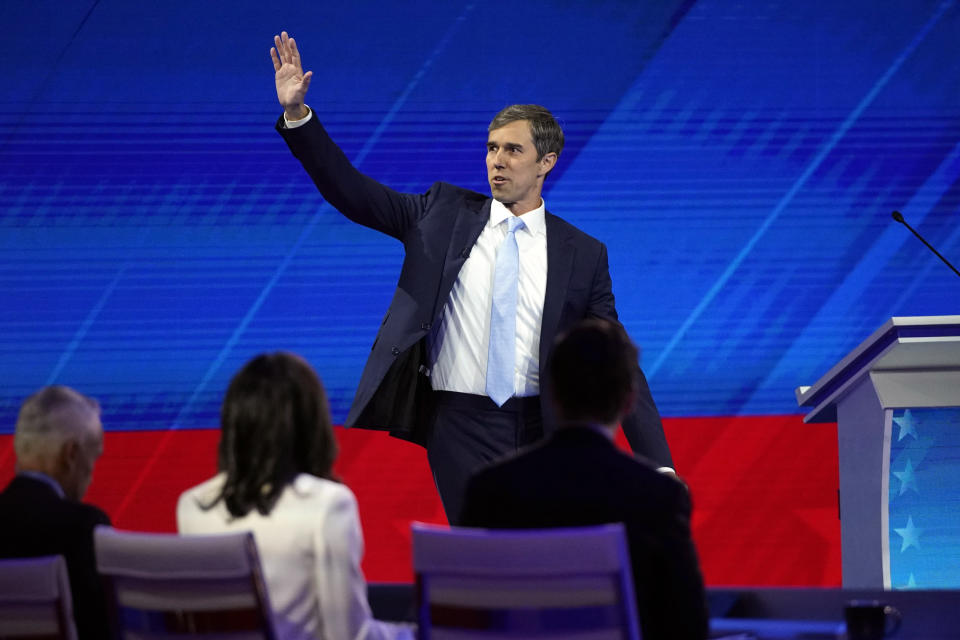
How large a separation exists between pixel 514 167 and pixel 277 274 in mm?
1996

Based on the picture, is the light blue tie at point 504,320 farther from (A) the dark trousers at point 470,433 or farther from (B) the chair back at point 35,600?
(B) the chair back at point 35,600

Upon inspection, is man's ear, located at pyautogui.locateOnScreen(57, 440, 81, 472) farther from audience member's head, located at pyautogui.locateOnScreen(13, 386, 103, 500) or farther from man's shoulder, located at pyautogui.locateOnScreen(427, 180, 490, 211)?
man's shoulder, located at pyautogui.locateOnScreen(427, 180, 490, 211)

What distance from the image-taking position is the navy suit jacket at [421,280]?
2.89m

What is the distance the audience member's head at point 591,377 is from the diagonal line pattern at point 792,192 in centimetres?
324

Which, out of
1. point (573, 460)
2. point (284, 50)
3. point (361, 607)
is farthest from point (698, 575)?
point (284, 50)

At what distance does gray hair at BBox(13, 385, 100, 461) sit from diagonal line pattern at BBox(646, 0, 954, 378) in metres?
3.20

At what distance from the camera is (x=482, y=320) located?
9.93ft

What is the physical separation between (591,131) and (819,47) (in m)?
1.06

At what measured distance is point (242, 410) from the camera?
1.83 metres

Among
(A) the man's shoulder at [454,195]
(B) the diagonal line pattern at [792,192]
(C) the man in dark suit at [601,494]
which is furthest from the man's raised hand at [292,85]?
(B) the diagonal line pattern at [792,192]

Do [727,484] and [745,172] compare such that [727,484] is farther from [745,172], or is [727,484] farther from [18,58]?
[18,58]

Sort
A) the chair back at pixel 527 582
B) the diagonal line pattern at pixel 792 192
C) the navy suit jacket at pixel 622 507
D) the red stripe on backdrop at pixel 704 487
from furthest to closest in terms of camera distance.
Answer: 1. the diagonal line pattern at pixel 792 192
2. the red stripe on backdrop at pixel 704 487
3. the navy suit jacket at pixel 622 507
4. the chair back at pixel 527 582

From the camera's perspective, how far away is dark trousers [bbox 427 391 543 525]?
2.94 m

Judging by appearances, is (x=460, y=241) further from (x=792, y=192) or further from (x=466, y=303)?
(x=792, y=192)
